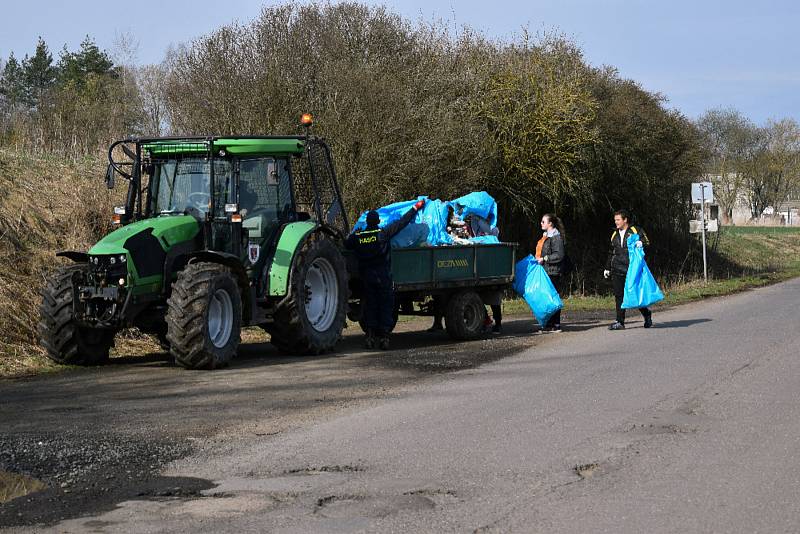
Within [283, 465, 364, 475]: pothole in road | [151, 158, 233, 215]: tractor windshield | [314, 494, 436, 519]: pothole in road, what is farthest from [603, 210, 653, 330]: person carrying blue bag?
[314, 494, 436, 519]: pothole in road

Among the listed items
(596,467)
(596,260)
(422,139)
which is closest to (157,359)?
(596,467)

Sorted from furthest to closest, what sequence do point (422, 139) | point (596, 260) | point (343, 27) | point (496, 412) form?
1. point (596, 260)
2. point (343, 27)
3. point (422, 139)
4. point (496, 412)

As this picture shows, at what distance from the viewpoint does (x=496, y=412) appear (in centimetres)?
977

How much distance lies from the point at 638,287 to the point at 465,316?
2747mm

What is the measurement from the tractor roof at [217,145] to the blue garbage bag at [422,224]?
2525 millimetres

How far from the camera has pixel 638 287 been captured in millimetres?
17391

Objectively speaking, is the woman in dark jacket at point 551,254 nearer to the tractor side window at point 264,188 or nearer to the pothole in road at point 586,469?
the tractor side window at point 264,188

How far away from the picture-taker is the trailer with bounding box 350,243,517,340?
15648mm

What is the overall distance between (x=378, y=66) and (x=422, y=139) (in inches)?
98.0

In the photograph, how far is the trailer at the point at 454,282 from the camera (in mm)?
15648

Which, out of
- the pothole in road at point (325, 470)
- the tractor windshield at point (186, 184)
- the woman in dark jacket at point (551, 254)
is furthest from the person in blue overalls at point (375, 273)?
the pothole in road at point (325, 470)

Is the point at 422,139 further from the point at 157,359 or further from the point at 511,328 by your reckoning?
the point at 157,359

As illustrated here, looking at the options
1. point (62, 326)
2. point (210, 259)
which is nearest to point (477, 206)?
point (210, 259)

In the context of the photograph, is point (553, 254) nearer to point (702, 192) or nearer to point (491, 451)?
point (491, 451)
